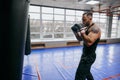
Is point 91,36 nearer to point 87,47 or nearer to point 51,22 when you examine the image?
point 87,47

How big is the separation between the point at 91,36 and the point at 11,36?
1.50 metres

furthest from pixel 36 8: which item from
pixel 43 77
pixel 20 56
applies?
pixel 20 56

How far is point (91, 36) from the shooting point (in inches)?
87.6

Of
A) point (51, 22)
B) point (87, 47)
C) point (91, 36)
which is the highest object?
point (51, 22)

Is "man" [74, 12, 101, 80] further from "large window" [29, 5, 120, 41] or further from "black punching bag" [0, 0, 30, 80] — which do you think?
"large window" [29, 5, 120, 41]

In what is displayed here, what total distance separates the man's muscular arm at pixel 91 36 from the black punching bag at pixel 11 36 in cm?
127

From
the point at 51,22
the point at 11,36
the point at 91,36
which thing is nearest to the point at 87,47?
the point at 91,36

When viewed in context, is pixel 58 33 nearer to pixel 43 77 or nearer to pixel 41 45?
pixel 41 45

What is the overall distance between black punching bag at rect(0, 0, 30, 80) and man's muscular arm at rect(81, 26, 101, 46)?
1.27 metres

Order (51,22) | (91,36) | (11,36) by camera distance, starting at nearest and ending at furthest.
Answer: (11,36) < (91,36) < (51,22)

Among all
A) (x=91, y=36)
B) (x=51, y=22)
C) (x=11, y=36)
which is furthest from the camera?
(x=51, y=22)

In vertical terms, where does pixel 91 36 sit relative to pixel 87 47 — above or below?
above

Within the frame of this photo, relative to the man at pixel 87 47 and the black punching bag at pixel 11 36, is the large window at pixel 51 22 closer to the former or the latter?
the man at pixel 87 47

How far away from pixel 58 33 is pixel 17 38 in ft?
27.0
